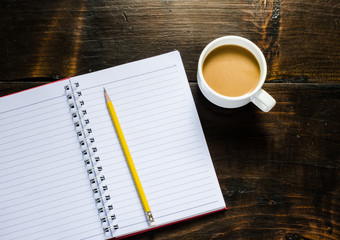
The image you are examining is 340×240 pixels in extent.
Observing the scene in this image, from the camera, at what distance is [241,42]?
70 cm

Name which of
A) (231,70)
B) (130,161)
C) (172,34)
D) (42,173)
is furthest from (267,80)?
(42,173)

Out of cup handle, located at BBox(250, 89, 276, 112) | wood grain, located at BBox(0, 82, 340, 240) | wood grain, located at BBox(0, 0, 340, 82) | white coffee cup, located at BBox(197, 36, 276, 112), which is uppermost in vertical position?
wood grain, located at BBox(0, 0, 340, 82)

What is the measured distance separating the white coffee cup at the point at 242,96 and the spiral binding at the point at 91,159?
28 cm

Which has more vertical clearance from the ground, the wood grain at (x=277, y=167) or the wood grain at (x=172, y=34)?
the wood grain at (x=172, y=34)

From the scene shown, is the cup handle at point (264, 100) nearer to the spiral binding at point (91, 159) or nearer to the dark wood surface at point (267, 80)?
the dark wood surface at point (267, 80)

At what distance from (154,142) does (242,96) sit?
8.8 inches

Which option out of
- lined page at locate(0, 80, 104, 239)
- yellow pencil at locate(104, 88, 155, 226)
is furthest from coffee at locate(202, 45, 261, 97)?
lined page at locate(0, 80, 104, 239)

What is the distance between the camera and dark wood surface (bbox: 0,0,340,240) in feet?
2.44

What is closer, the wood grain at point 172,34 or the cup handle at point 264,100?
the cup handle at point 264,100

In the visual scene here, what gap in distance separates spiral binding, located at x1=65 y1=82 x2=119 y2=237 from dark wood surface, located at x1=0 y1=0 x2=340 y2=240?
0.06 m

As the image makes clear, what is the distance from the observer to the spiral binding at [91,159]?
0.72 metres

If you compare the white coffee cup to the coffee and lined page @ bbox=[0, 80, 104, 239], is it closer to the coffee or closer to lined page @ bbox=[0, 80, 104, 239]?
the coffee

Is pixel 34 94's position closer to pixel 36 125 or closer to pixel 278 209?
pixel 36 125

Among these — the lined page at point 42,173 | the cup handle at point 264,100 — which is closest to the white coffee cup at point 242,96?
the cup handle at point 264,100
